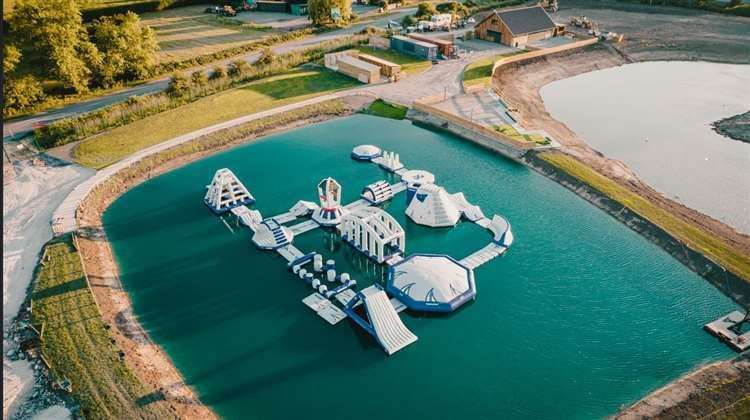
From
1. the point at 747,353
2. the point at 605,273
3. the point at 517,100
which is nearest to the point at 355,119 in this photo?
the point at 517,100

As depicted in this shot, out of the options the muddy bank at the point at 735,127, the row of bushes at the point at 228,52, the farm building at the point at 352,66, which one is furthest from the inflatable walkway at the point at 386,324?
the row of bushes at the point at 228,52

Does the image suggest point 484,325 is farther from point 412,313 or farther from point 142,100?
point 142,100

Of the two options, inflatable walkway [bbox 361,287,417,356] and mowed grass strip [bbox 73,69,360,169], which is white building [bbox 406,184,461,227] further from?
mowed grass strip [bbox 73,69,360,169]

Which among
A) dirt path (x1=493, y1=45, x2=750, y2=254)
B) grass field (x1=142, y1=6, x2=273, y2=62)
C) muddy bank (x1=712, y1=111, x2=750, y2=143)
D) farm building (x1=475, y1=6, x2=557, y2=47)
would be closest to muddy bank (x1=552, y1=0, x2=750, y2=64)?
dirt path (x1=493, y1=45, x2=750, y2=254)

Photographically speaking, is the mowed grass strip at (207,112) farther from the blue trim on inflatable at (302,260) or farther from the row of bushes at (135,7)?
the row of bushes at (135,7)

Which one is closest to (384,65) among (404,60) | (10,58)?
(404,60)
